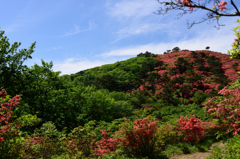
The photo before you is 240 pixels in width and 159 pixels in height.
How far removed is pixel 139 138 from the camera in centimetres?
766

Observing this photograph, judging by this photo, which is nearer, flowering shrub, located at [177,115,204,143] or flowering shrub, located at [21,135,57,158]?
flowering shrub, located at [21,135,57,158]

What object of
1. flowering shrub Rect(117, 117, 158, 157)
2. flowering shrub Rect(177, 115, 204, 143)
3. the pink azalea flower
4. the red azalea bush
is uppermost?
the pink azalea flower

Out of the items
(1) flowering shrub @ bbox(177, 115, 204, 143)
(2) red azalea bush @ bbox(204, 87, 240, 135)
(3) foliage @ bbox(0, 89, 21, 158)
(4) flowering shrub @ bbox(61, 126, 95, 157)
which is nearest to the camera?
(3) foliage @ bbox(0, 89, 21, 158)

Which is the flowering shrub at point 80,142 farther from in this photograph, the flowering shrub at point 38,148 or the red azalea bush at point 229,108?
the red azalea bush at point 229,108

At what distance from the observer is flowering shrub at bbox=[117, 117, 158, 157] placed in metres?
7.57

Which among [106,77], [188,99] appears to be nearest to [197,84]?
[188,99]

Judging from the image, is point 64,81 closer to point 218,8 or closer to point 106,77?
point 218,8

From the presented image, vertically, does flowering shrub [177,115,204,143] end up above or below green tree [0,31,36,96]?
below

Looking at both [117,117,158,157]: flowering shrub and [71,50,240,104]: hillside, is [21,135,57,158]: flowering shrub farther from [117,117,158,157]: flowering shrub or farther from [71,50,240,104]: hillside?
[71,50,240,104]: hillside

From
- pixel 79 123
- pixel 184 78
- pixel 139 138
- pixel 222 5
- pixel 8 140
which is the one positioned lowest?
pixel 79 123

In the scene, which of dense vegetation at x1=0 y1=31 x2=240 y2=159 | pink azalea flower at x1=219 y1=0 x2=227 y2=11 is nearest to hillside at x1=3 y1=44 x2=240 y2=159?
dense vegetation at x1=0 y1=31 x2=240 y2=159

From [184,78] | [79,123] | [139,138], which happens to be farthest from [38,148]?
[184,78]

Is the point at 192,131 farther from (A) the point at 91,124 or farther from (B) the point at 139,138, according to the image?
(A) the point at 91,124

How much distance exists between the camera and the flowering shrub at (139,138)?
24.8 feet
